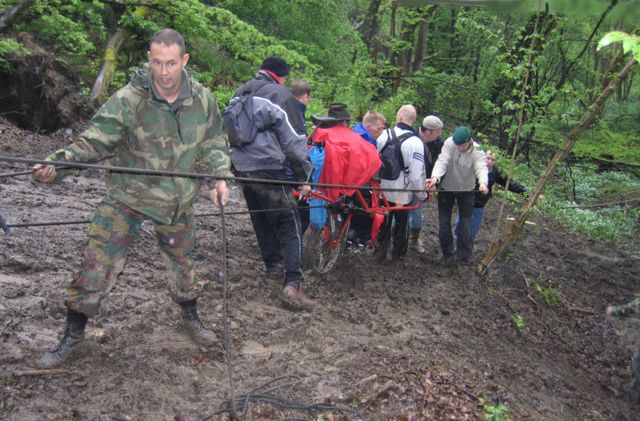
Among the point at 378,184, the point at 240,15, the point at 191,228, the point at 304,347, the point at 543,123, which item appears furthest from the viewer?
the point at 240,15

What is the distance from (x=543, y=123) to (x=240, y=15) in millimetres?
9912

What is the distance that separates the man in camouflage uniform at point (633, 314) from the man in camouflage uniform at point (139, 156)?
150 inches

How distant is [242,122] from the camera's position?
18.1 feet

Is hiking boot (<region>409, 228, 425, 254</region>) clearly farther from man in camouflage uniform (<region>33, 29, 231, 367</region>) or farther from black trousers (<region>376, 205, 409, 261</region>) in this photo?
man in camouflage uniform (<region>33, 29, 231, 367</region>)

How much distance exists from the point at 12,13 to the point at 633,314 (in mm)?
10028

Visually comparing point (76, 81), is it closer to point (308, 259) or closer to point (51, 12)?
point (51, 12)

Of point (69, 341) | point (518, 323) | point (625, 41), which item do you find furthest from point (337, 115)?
point (625, 41)

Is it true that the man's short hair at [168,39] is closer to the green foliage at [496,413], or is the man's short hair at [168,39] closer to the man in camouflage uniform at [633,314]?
the green foliage at [496,413]

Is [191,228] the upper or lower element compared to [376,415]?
upper

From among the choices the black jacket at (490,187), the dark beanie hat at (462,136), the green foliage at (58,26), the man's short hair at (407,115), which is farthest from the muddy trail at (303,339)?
the green foliage at (58,26)

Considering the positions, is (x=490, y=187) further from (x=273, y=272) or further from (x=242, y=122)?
(x=242, y=122)

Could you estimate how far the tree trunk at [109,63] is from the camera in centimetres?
1115

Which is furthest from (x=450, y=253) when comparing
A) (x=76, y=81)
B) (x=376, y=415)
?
(x=76, y=81)

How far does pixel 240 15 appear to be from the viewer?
15.5 m
